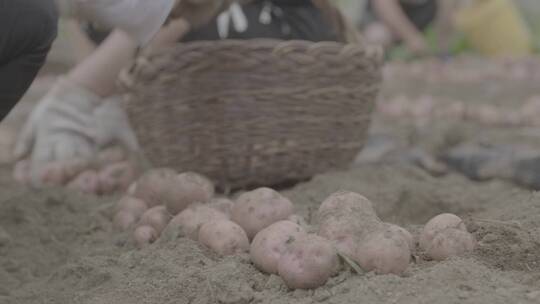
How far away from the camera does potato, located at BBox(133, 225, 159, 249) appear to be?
163 centimetres

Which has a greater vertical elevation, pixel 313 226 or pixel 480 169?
pixel 313 226

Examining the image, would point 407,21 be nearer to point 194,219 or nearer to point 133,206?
point 133,206

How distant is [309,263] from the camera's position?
4.14 ft

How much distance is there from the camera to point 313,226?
151 centimetres

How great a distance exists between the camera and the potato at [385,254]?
4.17ft

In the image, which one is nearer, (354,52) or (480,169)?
(354,52)

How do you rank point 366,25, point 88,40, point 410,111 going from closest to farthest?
point 88,40
point 410,111
point 366,25

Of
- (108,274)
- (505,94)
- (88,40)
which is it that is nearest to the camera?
(108,274)

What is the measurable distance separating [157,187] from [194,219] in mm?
287

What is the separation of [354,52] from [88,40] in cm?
155

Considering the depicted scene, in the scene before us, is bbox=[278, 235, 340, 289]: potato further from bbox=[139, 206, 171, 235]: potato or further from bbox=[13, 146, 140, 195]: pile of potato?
bbox=[13, 146, 140, 195]: pile of potato

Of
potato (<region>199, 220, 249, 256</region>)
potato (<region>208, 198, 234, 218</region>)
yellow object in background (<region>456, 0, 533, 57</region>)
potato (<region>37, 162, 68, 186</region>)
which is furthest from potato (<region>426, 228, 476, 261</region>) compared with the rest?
yellow object in background (<region>456, 0, 533, 57</region>)

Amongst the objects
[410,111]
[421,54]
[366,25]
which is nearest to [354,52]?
[410,111]

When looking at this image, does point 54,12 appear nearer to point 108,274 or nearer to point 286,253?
point 108,274
